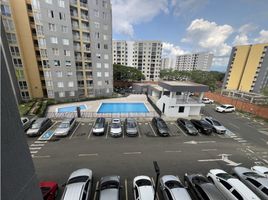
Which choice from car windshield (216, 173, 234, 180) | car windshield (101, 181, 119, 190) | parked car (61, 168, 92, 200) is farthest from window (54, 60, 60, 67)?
car windshield (216, 173, 234, 180)

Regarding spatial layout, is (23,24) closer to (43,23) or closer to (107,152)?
(43,23)

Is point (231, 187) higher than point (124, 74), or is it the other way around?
point (124, 74)

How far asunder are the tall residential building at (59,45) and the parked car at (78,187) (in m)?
26.5

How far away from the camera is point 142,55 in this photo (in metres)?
76.8

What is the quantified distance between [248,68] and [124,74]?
52.6 meters

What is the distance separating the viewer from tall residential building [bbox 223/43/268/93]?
51656 millimetres

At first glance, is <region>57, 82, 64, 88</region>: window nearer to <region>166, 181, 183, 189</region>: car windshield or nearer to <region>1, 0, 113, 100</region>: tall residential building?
<region>1, 0, 113, 100</region>: tall residential building

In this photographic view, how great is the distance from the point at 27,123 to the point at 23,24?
885 inches

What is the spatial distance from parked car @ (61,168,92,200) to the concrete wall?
4.36 meters

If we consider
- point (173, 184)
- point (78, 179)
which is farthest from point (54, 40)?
point (173, 184)

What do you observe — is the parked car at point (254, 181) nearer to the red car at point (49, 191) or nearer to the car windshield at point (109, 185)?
the car windshield at point (109, 185)

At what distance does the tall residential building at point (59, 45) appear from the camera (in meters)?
26.8

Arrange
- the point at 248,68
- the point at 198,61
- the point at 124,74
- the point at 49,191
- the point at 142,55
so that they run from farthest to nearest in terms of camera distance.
Result: the point at 198,61
the point at 142,55
the point at 248,68
the point at 124,74
the point at 49,191

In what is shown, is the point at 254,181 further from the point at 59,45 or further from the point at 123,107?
the point at 59,45
